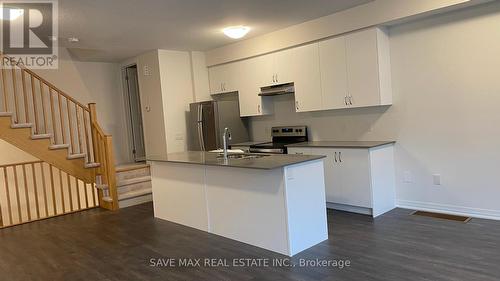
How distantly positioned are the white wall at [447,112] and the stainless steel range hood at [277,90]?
1166mm

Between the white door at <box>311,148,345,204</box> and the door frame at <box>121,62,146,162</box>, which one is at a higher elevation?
the door frame at <box>121,62,146,162</box>

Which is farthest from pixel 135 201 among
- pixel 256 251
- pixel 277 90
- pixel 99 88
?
pixel 256 251

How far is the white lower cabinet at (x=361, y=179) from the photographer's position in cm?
436

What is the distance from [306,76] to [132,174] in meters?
3.37

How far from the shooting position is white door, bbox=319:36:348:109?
4812mm

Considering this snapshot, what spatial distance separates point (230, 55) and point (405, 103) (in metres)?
3.09

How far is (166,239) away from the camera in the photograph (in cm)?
409

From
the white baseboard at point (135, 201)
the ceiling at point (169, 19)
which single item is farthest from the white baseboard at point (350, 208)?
the white baseboard at point (135, 201)

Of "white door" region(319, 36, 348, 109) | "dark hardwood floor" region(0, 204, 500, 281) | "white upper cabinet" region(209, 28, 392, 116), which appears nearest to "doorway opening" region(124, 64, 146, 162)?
"white upper cabinet" region(209, 28, 392, 116)

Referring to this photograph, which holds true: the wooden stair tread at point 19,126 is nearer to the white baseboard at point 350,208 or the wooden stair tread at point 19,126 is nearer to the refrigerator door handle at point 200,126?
the refrigerator door handle at point 200,126

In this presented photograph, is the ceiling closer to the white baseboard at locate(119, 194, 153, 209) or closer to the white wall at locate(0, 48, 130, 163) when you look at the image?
the white wall at locate(0, 48, 130, 163)

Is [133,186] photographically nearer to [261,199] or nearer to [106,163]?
[106,163]

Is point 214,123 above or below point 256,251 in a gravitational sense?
above

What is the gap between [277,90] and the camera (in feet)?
18.5
